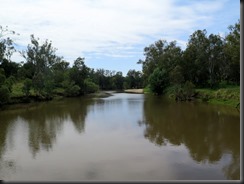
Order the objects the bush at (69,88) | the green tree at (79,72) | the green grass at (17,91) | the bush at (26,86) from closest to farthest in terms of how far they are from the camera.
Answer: the green grass at (17,91)
the bush at (26,86)
the bush at (69,88)
the green tree at (79,72)

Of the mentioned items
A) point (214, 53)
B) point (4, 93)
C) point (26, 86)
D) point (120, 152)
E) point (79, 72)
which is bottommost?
point (120, 152)

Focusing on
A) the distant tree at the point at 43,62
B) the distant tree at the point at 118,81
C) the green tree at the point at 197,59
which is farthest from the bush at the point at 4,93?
the distant tree at the point at 118,81

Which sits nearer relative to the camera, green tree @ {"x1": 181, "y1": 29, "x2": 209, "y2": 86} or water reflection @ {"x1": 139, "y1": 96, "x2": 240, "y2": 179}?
water reflection @ {"x1": 139, "y1": 96, "x2": 240, "y2": 179}

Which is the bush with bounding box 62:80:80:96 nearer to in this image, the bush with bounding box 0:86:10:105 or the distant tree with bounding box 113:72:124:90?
the bush with bounding box 0:86:10:105

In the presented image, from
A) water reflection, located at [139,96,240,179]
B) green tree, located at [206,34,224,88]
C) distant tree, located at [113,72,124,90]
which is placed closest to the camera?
water reflection, located at [139,96,240,179]

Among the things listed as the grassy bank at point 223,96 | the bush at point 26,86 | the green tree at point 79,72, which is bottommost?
the grassy bank at point 223,96

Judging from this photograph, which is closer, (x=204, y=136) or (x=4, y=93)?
(x=204, y=136)

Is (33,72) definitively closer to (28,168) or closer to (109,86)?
(28,168)

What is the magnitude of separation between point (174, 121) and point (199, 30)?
29243 mm

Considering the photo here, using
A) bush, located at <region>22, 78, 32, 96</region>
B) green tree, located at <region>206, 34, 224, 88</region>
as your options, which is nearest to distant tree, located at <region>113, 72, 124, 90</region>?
green tree, located at <region>206, 34, 224, 88</region>

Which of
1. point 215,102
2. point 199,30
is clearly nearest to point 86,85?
point 199,30

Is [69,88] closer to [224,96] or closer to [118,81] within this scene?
[224,96]

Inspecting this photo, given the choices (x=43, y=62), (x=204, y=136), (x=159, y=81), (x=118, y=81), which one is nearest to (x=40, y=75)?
(x=43, y=62)

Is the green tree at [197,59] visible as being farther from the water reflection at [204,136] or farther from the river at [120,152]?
the river at [120,152]
